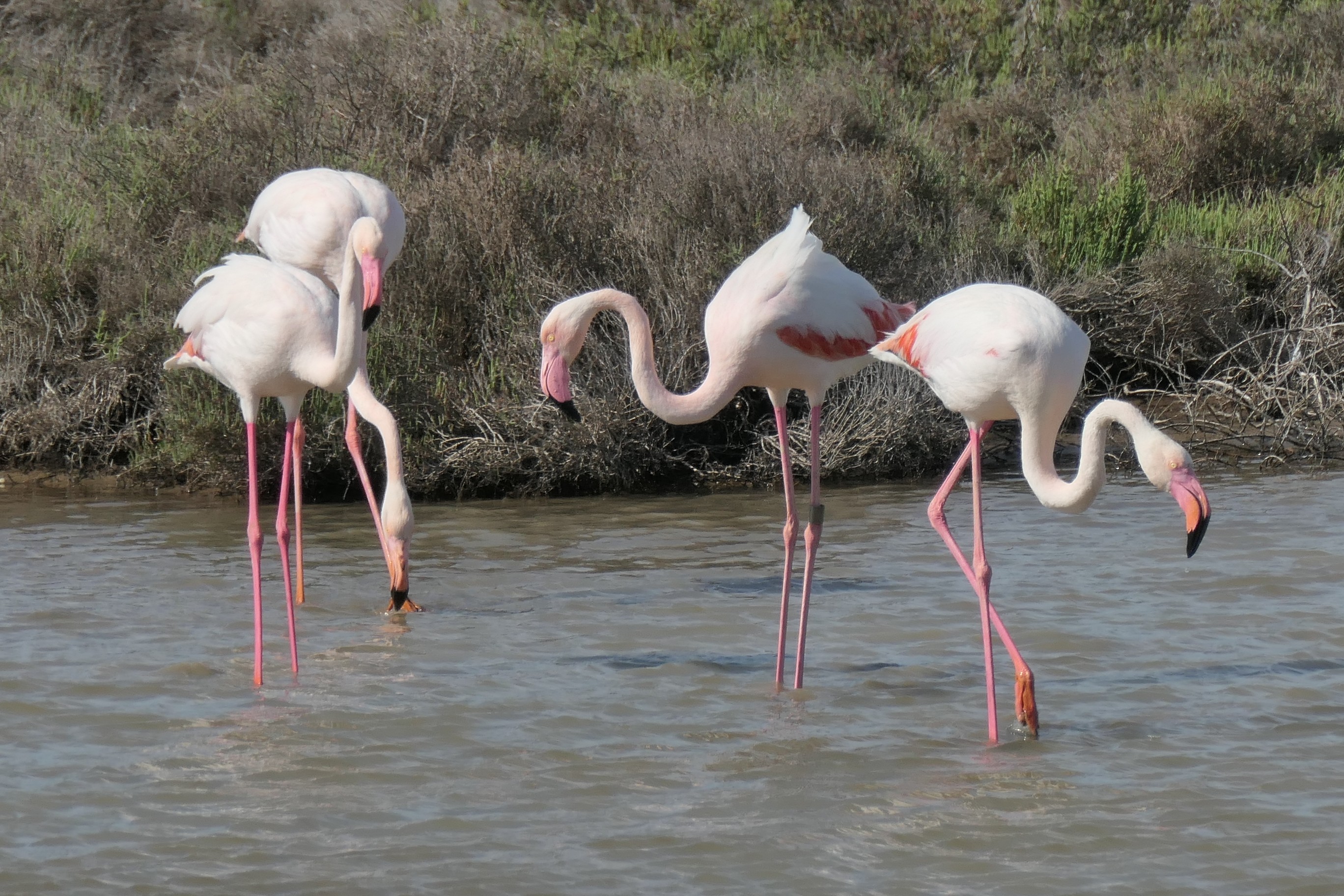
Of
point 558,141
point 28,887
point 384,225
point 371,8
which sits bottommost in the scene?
point 28,887

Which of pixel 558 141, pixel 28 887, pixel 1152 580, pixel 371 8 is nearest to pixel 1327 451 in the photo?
pixel 1152 580

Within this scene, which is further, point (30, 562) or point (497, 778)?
point (30, 562)

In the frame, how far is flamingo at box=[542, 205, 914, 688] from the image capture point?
4.77 meters

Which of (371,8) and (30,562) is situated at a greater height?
(371,8)

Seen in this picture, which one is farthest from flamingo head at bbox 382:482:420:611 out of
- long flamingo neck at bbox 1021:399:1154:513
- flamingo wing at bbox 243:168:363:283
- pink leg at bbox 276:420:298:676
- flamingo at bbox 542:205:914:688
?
long flamingo neck at bbox 1021:399:1154:513

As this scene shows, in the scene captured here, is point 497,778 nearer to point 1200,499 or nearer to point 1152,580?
point 1200,499

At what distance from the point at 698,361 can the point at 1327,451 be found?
11.2ft

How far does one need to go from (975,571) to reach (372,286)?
6.52ft

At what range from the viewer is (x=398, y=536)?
5680mm

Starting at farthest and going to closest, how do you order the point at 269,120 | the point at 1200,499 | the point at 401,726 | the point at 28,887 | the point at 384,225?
the point at 269,120, the point at 384,225, the point at 401,726, the point at 1200,499, the point at 28,887

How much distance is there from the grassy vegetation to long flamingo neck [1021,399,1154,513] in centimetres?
357

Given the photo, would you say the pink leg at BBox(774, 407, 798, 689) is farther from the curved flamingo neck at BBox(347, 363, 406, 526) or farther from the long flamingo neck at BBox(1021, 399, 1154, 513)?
the curved flamingo neck at BBox(347, 363, 406, 526)

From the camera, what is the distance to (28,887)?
11.1 feet

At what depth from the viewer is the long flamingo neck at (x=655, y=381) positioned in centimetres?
479
